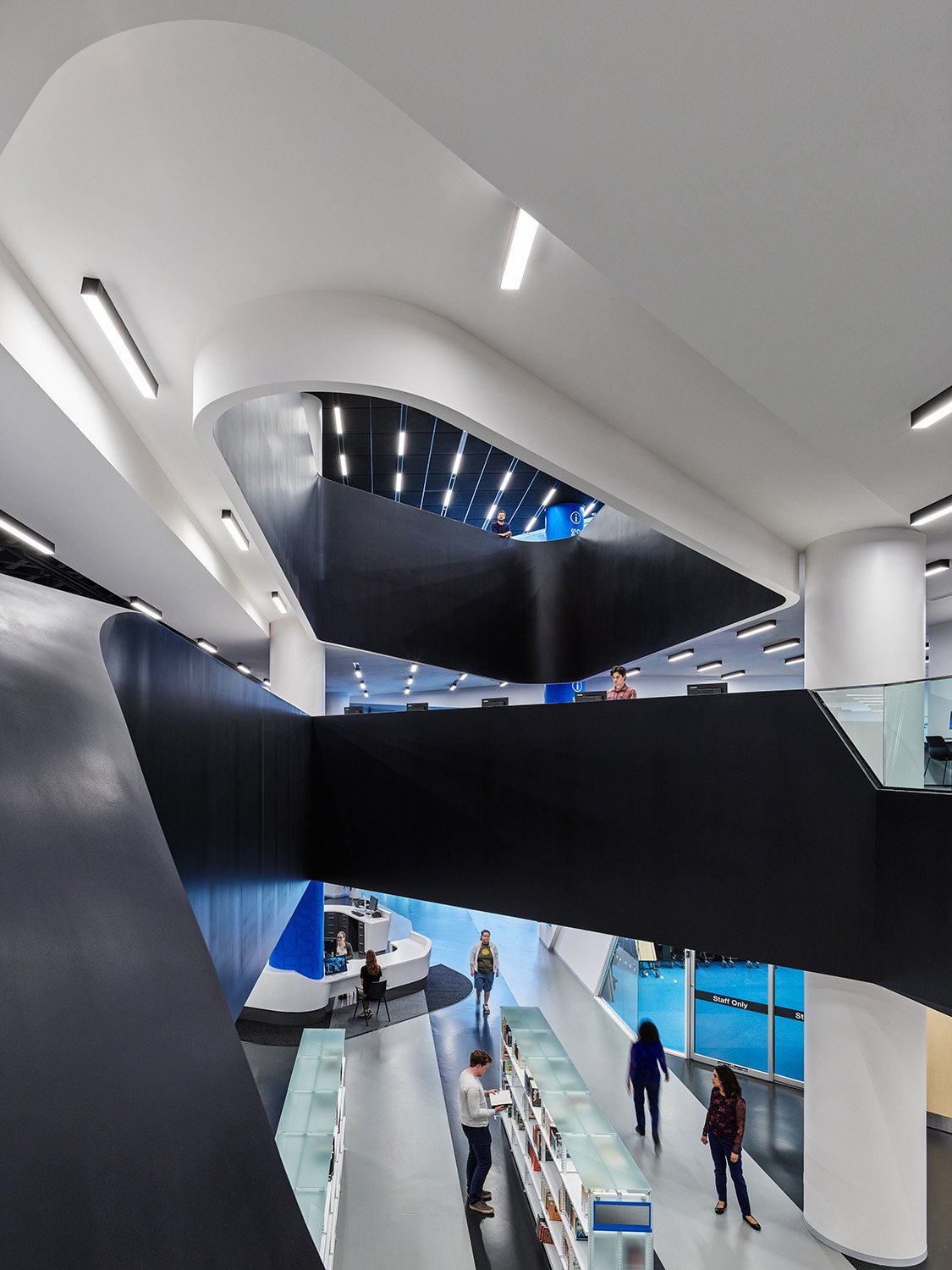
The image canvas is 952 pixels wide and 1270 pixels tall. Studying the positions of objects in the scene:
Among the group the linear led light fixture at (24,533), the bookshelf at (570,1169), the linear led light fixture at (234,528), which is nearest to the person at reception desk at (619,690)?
the bookshelf at (570,1169)

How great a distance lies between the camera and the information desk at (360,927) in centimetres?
1672

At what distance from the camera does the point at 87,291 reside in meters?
4.73

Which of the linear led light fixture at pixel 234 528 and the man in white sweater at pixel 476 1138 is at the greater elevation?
the linear led light fixture at pixel 234 528

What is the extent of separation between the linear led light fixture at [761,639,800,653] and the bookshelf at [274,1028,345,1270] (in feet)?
28.8

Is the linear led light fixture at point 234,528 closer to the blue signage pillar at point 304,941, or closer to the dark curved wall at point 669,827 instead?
the dark curved wall at point 669,827

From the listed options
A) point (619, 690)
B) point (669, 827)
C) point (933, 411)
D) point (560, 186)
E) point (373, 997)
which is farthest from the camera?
point (373, 997)

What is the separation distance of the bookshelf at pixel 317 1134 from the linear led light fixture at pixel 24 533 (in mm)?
5809

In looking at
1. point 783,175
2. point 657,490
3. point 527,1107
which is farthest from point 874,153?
point 527,1107

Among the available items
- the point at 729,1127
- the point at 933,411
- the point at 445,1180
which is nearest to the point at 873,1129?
the point at 729,1127

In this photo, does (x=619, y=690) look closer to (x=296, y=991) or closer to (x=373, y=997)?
(x=373, y=997)

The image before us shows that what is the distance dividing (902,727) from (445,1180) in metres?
6.47

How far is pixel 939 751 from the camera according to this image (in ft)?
17.9

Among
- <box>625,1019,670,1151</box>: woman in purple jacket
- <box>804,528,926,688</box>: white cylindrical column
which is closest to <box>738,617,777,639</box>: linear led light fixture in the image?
<box>804,528,926,688</box>: white cylindrical column

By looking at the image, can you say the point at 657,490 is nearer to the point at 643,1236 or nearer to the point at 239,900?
the point at 239,900
